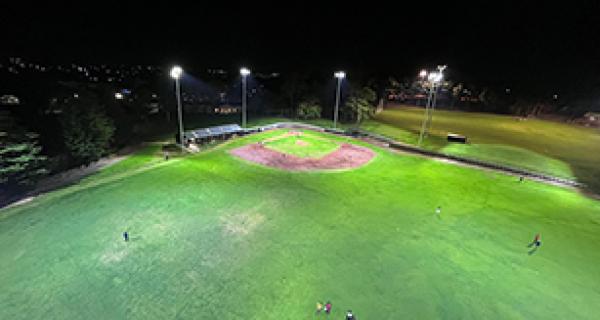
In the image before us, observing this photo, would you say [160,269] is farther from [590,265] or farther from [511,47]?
[511,47]

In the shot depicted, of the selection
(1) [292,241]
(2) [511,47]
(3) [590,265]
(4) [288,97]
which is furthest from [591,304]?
(2) [511,47]

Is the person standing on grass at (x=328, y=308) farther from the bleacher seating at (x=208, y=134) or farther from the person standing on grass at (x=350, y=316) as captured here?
the bleacher seating at (x=208, y=134)

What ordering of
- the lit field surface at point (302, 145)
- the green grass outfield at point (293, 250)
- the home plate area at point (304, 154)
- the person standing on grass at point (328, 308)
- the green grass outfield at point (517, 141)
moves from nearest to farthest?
the person standing on grass at point (328, 308) < the green grass outfield at point (293, 250) < the home plate area at point (304, 154) < the green grass outfield at point (517, 141) < the lit field surface at point (302, 145)

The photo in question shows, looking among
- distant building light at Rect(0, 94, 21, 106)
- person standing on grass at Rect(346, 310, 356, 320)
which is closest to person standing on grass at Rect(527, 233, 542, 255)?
person standing on grass at Rect(346, 310, 356, 320)

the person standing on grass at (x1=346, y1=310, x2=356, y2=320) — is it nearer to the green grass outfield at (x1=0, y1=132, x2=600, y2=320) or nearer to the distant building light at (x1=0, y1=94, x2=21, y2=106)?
the green grass outfield at (x1=0, y1=132, x2=600, y2=320)

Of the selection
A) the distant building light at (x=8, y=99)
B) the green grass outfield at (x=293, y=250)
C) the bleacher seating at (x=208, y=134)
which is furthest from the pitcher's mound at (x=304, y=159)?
the distant building light at (x=8, y=99)
